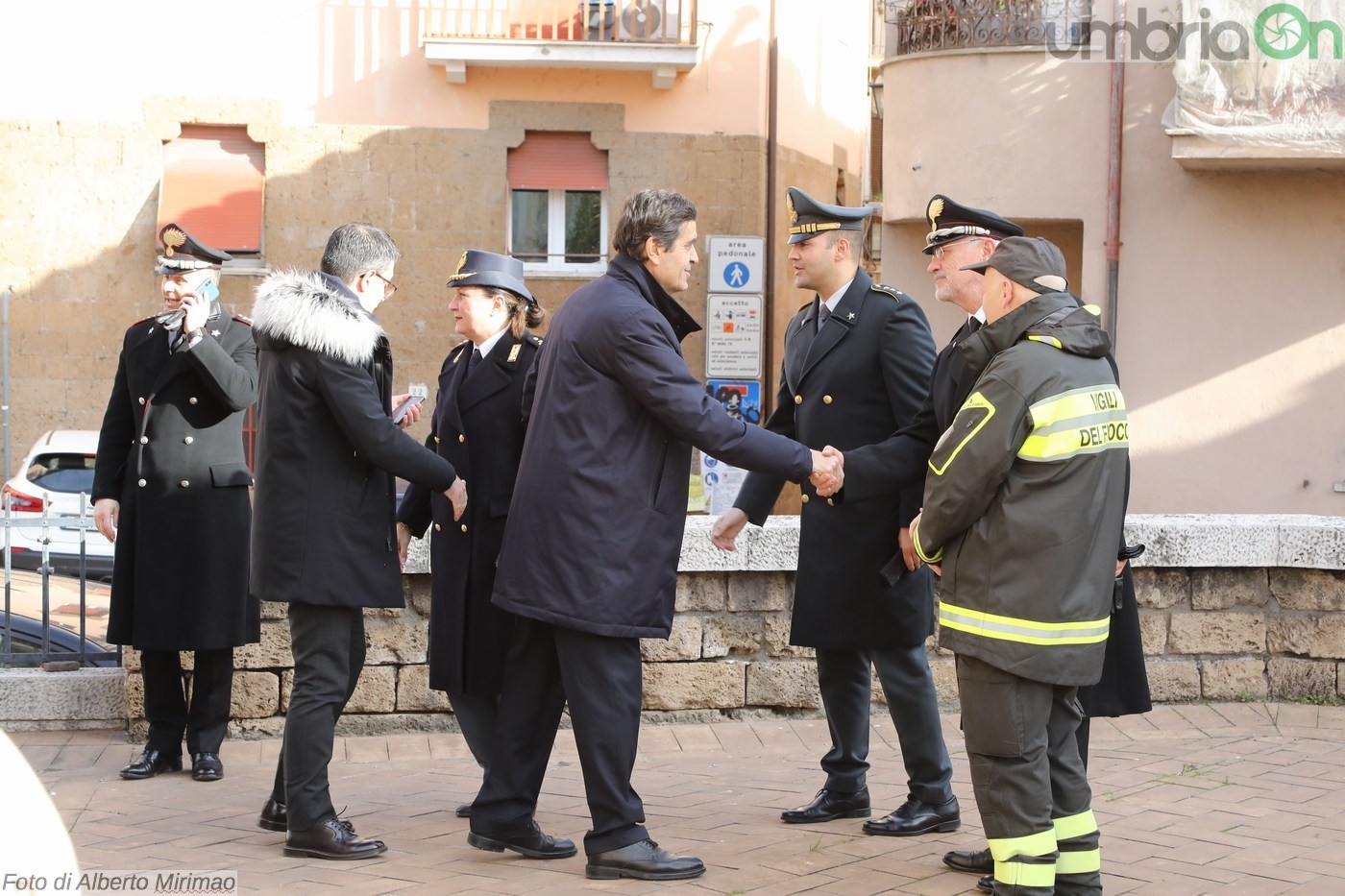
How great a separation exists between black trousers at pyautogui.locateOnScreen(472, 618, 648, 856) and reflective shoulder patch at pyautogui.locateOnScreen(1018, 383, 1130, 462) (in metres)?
1.42

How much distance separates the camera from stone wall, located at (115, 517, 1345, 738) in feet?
22.2

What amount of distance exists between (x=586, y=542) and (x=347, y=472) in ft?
2.97

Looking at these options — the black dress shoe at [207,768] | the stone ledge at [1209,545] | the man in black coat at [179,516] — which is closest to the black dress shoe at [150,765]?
the man in black coat at [179,516]

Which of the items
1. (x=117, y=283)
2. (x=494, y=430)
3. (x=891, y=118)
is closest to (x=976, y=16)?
(x=891, y=118)

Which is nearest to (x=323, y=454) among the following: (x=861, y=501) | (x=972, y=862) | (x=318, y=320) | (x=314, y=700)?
(x=318, y=320)

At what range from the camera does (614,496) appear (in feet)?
15.8

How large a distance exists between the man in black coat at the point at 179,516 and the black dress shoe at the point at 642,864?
2071 mm

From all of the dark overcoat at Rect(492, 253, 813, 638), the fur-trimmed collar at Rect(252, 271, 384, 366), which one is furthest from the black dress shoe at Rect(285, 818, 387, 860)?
the fur-trimmed collar at Rect(252, 271, 384, 366)

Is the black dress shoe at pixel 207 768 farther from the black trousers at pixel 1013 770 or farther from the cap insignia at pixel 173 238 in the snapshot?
the black trousers at pixel 1013 770

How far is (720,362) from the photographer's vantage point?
20.2 m

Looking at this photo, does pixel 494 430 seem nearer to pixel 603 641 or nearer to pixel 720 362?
pixel 603 641

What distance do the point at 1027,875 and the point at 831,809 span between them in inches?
51.9

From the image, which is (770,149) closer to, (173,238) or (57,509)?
(57,509)

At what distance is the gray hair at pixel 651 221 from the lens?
500 centimetres
